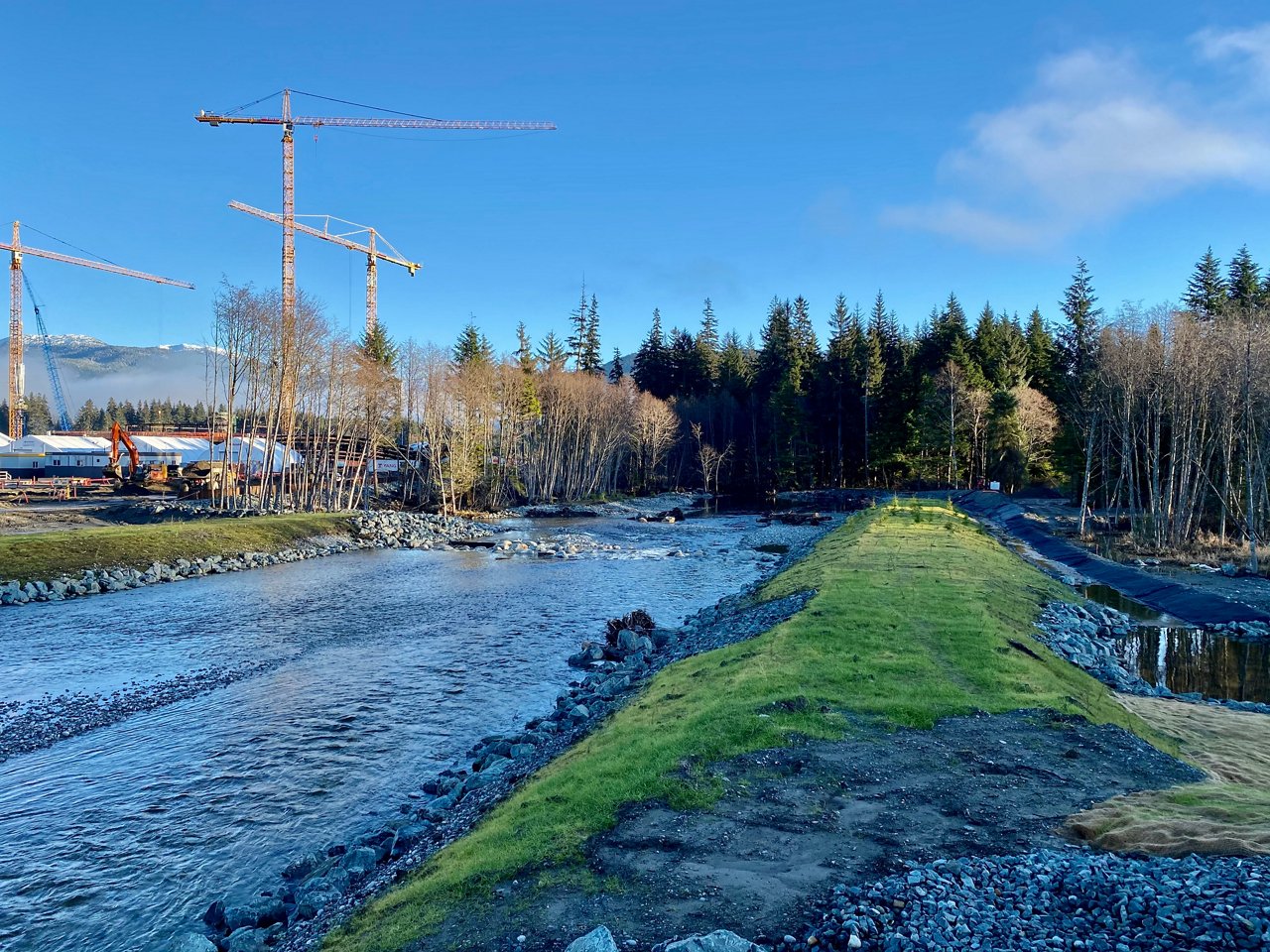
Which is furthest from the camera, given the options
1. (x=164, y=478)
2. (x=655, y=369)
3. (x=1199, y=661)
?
(x=655, y=369)

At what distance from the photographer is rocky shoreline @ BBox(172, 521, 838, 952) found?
27.3 ft

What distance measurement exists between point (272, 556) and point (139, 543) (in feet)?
21.4

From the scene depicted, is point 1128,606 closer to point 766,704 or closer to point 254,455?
point 766,704

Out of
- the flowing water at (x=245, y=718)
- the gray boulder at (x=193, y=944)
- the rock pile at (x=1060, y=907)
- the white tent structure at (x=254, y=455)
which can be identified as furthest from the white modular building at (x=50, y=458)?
the rock pile at (x=1060, y=907)

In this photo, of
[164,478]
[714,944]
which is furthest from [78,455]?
[714,944]

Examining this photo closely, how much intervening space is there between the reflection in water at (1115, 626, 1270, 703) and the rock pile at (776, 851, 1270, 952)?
551 inches

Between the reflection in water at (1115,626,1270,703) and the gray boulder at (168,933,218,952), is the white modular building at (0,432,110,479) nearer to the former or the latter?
the gray boulder at (168,933,218,952)

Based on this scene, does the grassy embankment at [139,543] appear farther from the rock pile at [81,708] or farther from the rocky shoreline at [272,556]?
the rock pile at [81,708]

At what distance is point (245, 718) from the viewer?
638 inches

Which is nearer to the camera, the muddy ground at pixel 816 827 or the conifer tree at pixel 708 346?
the muddy ground at pixel 816 827

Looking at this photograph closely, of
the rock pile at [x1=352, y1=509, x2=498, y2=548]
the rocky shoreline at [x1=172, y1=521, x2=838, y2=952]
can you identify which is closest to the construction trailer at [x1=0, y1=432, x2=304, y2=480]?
the rock pile at [x1=352, y1=509, x2=498, y2=548]

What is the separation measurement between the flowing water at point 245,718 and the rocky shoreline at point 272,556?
1.25 meters

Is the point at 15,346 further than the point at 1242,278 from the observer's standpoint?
Yes

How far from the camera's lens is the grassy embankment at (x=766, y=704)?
7.96m
